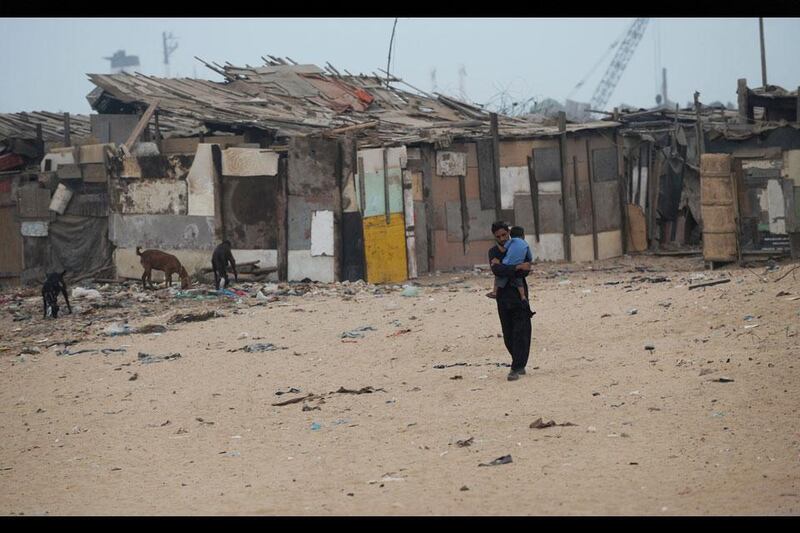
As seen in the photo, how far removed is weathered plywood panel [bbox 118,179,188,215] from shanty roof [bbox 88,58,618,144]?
2065mm

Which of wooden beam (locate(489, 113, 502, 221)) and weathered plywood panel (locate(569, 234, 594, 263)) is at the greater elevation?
wooden beam (locate(489, 113, 502, 221))

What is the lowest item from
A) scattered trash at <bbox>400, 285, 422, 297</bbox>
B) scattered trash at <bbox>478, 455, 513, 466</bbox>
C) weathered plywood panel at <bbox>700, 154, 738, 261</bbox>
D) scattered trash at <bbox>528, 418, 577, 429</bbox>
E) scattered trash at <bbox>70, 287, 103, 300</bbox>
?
scattered trash at <bbox>478, 455, 513, 466</bbox>

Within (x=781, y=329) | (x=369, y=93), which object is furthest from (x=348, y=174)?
(x=781, y=329)

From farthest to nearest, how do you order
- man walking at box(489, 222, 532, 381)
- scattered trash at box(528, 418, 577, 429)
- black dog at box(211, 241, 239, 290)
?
black dog at box(211, 241, 239, 290) → man walking at box(489, 222, 532, 381) → scattered trash at box(528, 418, 577, 429)

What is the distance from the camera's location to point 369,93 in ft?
91.8

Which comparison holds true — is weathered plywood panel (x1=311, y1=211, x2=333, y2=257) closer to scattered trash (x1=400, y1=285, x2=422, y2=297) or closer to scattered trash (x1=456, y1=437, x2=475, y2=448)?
scattered trash (x1=400, y1=285, x2=422, y2=297)

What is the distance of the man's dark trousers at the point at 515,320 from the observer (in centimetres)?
1025

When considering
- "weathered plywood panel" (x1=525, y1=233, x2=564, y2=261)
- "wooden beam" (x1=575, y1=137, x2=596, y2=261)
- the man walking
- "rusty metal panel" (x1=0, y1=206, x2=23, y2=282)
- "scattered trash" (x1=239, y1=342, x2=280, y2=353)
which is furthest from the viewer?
"rusty metal panel" (x1=0, y1=206, x2=23, y2=282)

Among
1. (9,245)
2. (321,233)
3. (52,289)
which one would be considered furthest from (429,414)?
(9,245)

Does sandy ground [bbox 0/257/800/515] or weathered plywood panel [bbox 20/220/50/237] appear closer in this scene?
sandy ground [bbox 0/257/800/515]

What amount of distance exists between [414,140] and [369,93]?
25.1ft

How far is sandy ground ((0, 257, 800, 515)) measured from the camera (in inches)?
275

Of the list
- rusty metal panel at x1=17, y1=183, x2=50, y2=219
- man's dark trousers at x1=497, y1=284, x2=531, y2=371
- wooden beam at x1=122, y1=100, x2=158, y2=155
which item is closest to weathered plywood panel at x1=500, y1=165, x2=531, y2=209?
wooden beam at x1=122, y1=100, x2=158, y2=155

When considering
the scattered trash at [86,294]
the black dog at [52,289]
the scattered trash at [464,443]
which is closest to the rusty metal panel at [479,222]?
the scattered trash at [86,294]
